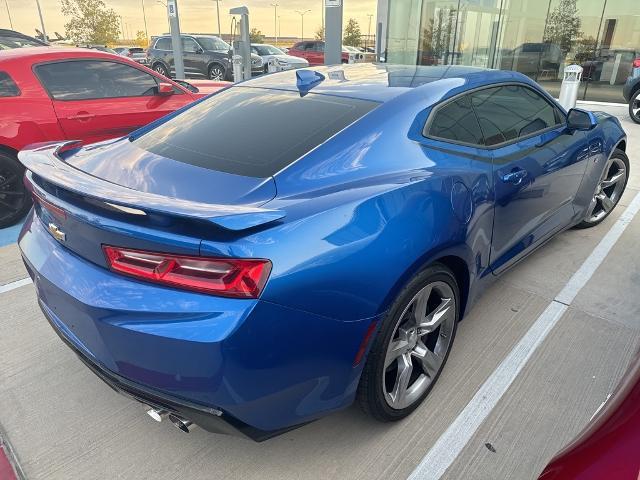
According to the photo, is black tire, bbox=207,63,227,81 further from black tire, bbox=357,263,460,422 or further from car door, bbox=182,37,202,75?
black tire, bbox=357,263,460,422

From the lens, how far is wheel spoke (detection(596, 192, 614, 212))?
434 cm

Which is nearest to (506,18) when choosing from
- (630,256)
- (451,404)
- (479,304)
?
(630,256)

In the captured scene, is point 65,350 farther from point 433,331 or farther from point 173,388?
point 433,331

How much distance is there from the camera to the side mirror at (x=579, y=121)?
334 centimetres

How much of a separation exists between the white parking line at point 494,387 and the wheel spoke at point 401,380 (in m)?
0.26

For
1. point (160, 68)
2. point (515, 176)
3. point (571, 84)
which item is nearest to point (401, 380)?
point (515, 176)

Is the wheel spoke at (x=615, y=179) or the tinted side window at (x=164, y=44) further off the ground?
the tinted side window at (x=164, y=44)

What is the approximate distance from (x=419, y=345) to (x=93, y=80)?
187 inches

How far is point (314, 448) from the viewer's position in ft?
7.09

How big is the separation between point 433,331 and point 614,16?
14519 mm

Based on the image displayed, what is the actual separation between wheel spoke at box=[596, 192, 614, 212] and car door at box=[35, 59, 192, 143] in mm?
4596

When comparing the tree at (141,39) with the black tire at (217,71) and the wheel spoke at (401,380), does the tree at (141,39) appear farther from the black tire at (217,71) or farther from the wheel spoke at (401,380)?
the wheel spoke at (401,380)

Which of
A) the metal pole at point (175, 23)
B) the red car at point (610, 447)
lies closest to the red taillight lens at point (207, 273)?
the red car at point (610, 447)

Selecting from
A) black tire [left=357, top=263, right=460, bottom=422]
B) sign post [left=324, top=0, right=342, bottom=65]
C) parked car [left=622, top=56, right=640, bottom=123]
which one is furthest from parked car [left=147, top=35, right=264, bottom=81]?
black tire [left=357, top=263, right=460, bottom=422]
